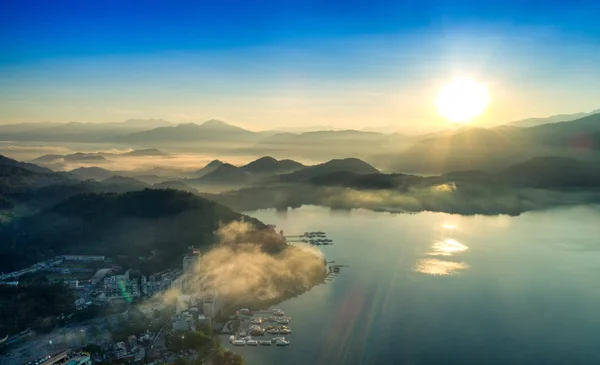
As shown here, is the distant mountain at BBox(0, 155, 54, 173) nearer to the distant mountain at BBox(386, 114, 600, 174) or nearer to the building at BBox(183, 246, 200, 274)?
the building at BBox(183, 246, 200, 274)

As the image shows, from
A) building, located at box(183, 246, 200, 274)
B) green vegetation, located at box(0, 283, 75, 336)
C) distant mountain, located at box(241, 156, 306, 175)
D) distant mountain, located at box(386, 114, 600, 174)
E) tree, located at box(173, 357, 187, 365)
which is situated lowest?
tree, located at box(173, 357, 187, 365)

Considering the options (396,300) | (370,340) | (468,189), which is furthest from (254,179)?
(370,340)

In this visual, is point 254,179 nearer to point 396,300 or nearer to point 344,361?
point 396,300

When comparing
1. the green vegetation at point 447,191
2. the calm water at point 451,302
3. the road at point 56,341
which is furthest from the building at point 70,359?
the green vegetation at point 447,191

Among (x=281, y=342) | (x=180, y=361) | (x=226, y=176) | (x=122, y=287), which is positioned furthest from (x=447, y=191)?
(x=180, y=361)

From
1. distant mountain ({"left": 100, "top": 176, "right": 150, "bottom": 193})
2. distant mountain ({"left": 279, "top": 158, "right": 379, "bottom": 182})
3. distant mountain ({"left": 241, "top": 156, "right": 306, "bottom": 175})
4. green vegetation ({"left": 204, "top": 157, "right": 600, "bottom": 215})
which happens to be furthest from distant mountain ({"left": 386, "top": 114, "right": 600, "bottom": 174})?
distant mountain ({"left": 100, "top": 176, "right": 150, "bottom": 193})

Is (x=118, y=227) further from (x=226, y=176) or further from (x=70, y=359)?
(x=226, y=176)
